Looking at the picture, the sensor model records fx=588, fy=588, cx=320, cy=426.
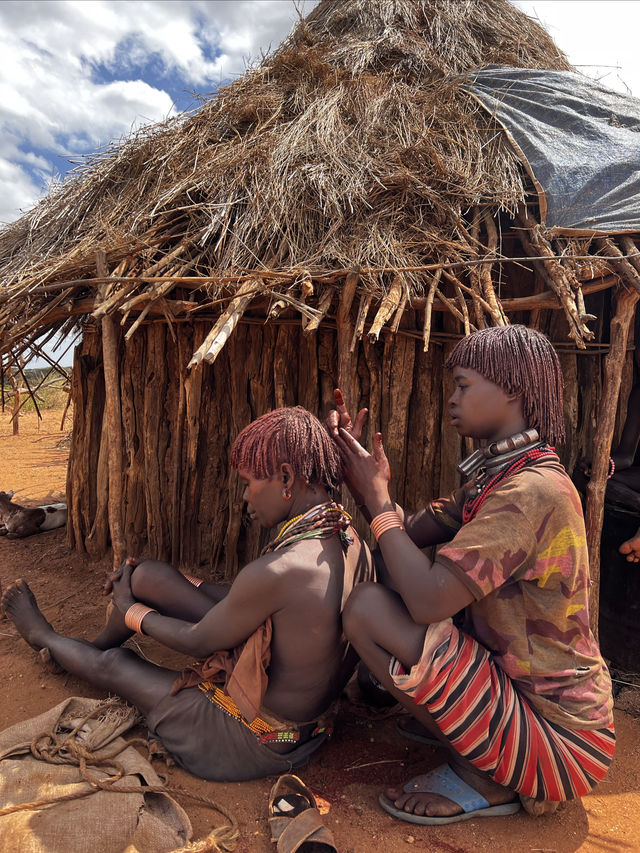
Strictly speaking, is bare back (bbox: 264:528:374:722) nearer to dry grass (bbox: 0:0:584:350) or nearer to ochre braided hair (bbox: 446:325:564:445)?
ochre braided hair (bbox: 446:325:564:445)

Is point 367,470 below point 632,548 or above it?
above

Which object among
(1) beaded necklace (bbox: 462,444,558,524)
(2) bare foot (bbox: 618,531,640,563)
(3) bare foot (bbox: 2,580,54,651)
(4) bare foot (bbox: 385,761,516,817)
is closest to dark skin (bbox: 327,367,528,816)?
(4) bare foot (bbox: 385,761,516,817)

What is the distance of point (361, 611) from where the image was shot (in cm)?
192

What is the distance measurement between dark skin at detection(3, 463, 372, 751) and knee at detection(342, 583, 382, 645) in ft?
0.29

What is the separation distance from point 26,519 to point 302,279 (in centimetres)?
341

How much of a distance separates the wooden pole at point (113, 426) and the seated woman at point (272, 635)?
0.88 m

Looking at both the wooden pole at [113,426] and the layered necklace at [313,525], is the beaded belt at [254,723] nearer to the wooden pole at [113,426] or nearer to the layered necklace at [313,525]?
the layered necklace at [313,525]

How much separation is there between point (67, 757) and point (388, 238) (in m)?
2.80

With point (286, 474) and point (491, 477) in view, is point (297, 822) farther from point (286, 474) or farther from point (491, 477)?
point (491, 477)

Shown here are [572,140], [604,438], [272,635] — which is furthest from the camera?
[572,140]

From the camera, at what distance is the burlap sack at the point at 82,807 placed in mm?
1718

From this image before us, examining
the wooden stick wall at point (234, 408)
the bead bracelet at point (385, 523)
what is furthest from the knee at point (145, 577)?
the wooden stick wall at point (234, 408)

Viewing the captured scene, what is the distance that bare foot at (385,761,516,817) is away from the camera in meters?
1.93

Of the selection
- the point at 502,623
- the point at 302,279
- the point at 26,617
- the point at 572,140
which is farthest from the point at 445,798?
the point at 572,140
